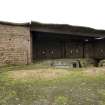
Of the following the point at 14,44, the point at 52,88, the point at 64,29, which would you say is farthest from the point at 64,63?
the point at 52,88

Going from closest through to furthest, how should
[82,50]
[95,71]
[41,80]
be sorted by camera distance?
1. [41,80]
2. [95,71]
3. [82,50]

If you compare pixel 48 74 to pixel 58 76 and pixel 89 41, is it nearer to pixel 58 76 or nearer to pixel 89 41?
pixel 58 76

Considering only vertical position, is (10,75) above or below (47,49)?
below

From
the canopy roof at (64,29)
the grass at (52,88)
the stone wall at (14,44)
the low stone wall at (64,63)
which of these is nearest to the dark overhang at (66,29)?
the canopy roof at (64,29)

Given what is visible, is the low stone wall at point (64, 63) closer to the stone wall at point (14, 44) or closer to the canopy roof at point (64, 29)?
the stone wall at point (14, 44)

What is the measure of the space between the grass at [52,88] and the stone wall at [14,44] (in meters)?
1.35

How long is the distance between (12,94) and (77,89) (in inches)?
81.8

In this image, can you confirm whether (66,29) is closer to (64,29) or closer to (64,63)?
(64,29)

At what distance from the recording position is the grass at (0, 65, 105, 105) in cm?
598

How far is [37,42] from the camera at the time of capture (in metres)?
12.9

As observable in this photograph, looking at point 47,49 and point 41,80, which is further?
point 47,49

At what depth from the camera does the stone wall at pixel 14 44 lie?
10.2 m

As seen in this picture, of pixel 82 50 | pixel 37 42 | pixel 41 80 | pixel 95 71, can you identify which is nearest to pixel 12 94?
pixel 41 80

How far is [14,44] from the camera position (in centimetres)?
1045
